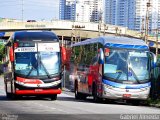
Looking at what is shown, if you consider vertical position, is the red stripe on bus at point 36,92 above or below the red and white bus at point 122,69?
below

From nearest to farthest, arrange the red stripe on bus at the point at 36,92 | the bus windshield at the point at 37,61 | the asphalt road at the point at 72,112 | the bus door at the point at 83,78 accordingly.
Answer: the asphalt road at the point at 72,112
the red stripe on bus at the point at 36,92
the bus windshield at the point at 37,61
the bus door at the point at 83,78

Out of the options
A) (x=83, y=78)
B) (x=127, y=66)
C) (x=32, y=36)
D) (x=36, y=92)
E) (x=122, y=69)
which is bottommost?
(x=36, y=92)

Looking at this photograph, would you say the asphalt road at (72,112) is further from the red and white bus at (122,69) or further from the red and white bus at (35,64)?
the red and white bus at (35,64)

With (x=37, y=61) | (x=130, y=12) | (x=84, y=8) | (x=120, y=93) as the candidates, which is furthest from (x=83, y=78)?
(x=84, y=8)

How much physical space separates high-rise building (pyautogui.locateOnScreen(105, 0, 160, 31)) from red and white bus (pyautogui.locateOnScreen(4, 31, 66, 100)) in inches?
2175

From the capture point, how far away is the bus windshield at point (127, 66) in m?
24.7

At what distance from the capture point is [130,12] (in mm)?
90812

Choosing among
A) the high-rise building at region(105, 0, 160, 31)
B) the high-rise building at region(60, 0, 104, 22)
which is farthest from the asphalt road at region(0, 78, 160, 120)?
the high-rise building at region(60, 0, 104, 22)

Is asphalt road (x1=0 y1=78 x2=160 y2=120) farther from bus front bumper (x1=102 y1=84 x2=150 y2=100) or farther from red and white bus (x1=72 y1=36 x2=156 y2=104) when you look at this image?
red and white bus (x1=72 y1=36 x2=156 y2=104)

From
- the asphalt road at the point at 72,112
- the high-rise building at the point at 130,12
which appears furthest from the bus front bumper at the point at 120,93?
the high-rise building at the point at 130,12

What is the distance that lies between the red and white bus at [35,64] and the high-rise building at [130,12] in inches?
2175

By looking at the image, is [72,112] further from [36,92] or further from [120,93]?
[36,92]

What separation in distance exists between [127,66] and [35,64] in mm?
4589

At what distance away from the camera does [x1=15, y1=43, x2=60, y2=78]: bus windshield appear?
25922 millimetres
